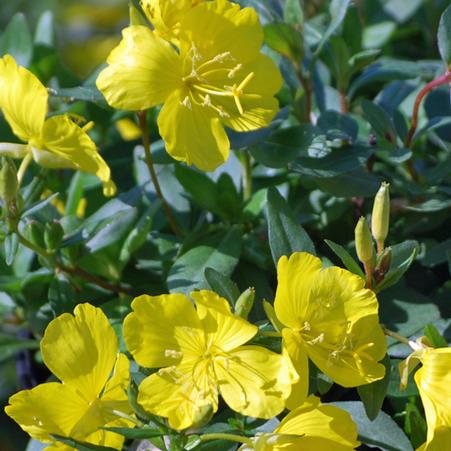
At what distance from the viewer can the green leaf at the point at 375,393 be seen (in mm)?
1031

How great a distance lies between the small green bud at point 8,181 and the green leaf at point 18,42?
0.52 meters

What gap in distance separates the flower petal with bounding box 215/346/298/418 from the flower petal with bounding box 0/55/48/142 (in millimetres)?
379

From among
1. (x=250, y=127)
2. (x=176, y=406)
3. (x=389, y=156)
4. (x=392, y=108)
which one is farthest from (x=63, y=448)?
(x=392, y=108)

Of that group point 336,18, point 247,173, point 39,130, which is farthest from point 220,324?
point 336,18

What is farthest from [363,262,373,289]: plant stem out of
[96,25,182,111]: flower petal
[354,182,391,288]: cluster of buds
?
[96,25,182,111]: flower petal

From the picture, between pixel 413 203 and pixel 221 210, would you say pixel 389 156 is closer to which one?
pixel 413 203

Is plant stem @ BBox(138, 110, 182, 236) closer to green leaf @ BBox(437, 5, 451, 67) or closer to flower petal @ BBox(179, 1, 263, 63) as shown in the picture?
flower petal @ BBox(179, 1, 263, 63)

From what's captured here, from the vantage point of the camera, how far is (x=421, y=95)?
1293 mm

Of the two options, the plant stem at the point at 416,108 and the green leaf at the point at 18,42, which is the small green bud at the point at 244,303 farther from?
the green leaf at the point at 18,42

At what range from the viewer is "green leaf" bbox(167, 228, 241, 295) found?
1.19 metres

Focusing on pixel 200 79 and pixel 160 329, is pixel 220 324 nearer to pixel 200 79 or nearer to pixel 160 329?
pixel 160 329

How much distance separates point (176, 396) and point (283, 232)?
27 centimetres

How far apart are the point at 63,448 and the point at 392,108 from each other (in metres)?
0.76

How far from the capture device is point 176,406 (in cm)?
96
